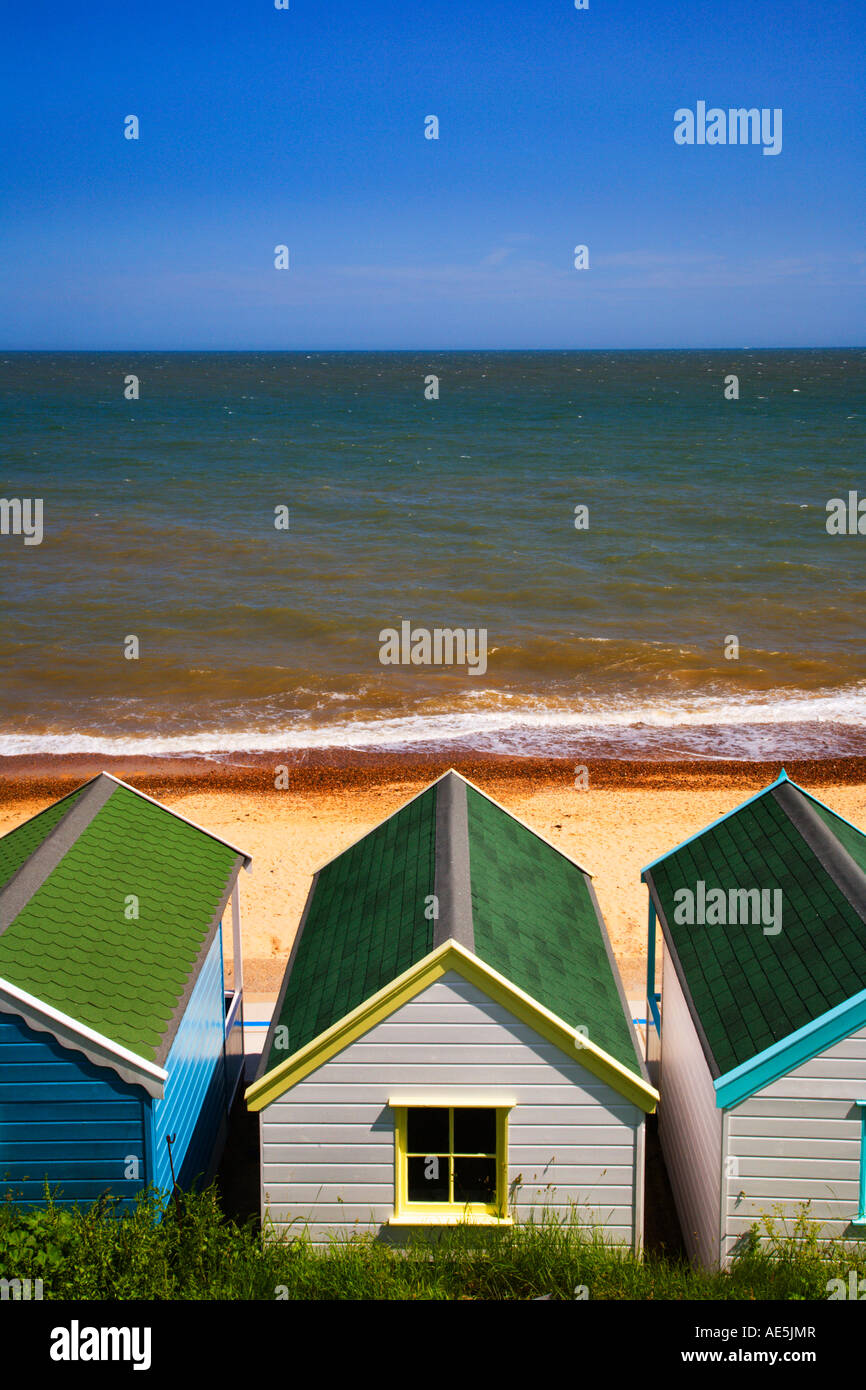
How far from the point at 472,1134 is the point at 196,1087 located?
2.65m

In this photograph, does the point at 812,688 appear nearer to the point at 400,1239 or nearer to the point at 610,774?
the point at 610,774

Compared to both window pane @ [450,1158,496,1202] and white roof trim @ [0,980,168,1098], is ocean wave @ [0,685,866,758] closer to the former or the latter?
window pane @ [450,1158,496,1202]

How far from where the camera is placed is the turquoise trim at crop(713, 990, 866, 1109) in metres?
8.40

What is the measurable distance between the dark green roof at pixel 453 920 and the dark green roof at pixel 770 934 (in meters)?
0.70

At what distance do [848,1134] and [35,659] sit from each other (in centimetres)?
2712

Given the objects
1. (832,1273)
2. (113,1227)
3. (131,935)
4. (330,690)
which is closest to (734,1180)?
(832,1273)

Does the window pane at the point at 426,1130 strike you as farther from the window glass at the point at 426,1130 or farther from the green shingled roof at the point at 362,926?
the green shingled roof at the point at 362,926

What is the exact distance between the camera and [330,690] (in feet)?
97.7

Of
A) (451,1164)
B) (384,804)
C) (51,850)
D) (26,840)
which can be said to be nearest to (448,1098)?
(451,1164)

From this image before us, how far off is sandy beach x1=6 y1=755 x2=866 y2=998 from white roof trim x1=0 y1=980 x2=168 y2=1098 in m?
6.27

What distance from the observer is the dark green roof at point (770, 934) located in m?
8.84

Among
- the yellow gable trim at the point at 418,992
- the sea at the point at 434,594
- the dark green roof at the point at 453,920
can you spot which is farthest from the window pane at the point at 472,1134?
the sea at the point at 434,594

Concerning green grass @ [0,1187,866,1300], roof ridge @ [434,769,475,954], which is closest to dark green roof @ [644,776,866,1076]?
green grass @ [0,1187,866,1300]

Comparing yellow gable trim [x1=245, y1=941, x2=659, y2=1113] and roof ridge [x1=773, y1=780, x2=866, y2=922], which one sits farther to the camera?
roof ridge [x1=773, y1=780, x2=866, y2=922]
